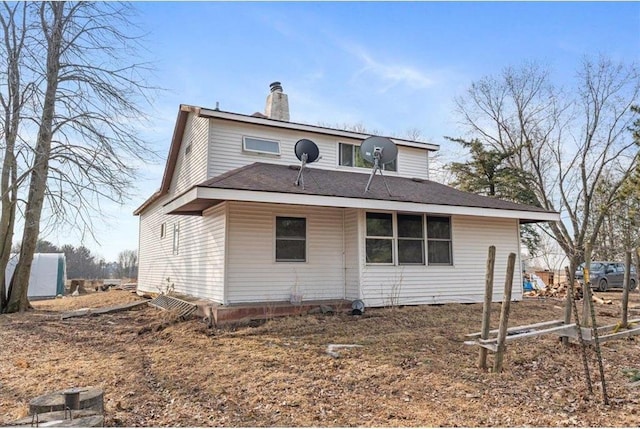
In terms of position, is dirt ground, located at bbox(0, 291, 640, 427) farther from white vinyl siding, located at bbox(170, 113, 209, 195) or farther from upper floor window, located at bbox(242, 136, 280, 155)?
upper floor window, located at bbox(242, 136, 280, 155)

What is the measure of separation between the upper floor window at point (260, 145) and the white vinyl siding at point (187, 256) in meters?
2.34

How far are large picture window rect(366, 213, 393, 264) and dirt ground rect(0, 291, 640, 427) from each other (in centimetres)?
164

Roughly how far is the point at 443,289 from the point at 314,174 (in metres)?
4.65

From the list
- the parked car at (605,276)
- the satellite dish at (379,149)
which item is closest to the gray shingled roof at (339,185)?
the satellite dish at (379,149)

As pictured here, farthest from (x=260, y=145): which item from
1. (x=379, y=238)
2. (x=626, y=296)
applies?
(x=626, y=296)

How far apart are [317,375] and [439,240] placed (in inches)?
259

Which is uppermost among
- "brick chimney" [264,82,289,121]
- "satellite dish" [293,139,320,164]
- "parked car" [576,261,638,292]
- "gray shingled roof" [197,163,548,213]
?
"brick chimney" [264,82,289,121]

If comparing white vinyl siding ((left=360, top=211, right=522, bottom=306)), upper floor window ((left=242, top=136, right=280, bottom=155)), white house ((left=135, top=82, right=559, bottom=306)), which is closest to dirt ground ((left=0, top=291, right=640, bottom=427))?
white vinyl siding ((left=360, top=211, right=522, bottom=306))

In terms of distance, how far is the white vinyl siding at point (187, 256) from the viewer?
9.52 metres

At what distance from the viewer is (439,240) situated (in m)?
10.8

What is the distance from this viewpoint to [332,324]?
8352 mm

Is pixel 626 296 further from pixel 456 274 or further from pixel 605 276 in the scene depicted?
pixel 605 276

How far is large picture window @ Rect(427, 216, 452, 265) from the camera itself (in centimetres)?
1071

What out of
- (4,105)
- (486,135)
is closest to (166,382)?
(4,105)
